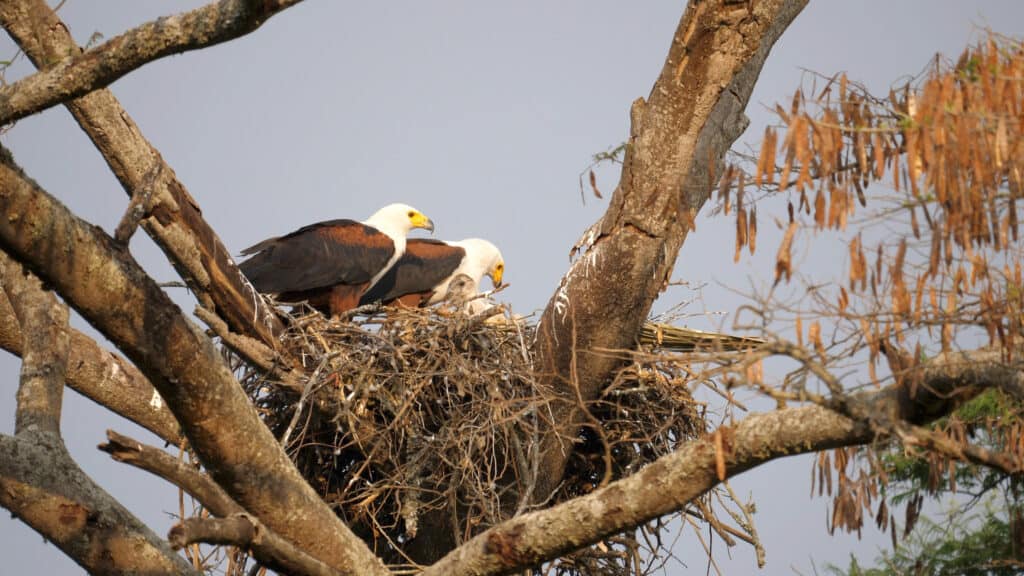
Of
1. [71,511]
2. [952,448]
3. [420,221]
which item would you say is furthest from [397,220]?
[952,448]

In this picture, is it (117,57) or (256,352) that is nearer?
(117,57)

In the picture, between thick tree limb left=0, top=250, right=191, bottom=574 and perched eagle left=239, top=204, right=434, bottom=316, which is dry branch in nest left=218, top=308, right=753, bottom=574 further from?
thick tree limb left=0, top=250, right=191, bottom=574

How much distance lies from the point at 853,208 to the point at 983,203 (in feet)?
0.96

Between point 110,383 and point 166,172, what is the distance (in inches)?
74.1

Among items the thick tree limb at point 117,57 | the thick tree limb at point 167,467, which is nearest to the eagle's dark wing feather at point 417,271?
the thick tree limb at point 167,467

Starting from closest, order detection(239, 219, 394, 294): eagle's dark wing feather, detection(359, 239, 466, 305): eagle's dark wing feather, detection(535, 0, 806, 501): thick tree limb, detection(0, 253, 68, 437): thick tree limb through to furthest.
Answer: detection(535, 0, 806, 501): thick tree limb, detection(0, 253, 68, 437): thick tree limb, detection(239, 219, 394, 294): eagle's dark wing feather, detection(359, 239, 466, 305): eagle's dark wing feather

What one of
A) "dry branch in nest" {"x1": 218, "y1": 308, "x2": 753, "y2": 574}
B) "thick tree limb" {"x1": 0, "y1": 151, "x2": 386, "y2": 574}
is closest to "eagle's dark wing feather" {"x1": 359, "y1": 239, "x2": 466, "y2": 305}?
"dry branch in nest" {"x1": 218, "y1": 308, "x2": 753, "y2": 574}

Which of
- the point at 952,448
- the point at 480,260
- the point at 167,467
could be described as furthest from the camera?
the point at 480,260

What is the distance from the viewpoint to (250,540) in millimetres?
3262

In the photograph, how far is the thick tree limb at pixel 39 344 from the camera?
4.38 metres

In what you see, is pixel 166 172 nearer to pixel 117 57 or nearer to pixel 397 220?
pixel 117 57

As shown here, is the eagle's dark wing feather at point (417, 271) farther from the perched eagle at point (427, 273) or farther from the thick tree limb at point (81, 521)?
the thick tree limb at point (81, 521)

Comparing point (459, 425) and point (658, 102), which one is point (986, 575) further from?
point (658, 102)

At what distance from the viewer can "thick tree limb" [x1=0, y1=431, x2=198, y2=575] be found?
150 inches
